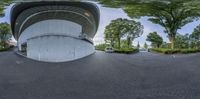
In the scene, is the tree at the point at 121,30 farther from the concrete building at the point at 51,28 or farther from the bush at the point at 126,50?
the concrete building at the point at 51,28

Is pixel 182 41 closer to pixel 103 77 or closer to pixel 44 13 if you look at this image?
pixel 103 77

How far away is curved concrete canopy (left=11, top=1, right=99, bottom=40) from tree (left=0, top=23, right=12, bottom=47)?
0.04 meters

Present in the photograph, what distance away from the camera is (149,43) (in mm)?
1575

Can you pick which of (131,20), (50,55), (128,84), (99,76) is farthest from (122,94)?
(50,55)

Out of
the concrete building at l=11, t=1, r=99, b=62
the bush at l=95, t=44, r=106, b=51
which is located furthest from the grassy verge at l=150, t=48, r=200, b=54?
the concrete building at l=11, t=1, r=99, b=62

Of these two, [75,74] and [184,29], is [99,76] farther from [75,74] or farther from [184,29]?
[184,29]

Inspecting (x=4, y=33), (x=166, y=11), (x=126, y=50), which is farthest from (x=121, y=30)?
(x=4, y=33)

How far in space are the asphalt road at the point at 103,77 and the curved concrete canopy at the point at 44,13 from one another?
23 cm

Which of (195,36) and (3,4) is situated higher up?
(3,4)

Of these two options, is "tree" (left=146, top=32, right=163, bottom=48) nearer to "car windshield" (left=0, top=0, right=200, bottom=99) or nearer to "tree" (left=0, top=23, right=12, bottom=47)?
"car windshield" (left=0, top=0, right=200, bottom=99)

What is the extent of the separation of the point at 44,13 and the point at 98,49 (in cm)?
A: 36

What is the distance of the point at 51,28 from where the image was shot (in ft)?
4.50

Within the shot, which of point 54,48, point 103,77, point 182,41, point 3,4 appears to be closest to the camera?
point 54,48

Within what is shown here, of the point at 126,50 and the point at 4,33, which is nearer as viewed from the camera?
the point at 4,33
